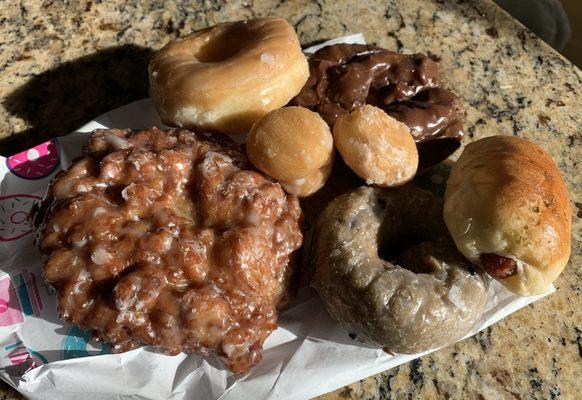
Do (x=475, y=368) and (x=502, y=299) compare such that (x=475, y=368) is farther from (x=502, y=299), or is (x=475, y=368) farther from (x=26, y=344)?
(x=26, y=344)

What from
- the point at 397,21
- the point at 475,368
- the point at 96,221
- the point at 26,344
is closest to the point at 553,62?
the point at 397,21

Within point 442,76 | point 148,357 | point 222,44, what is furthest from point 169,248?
point 442,76

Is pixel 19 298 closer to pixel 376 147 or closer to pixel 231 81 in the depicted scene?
pixel 231 81

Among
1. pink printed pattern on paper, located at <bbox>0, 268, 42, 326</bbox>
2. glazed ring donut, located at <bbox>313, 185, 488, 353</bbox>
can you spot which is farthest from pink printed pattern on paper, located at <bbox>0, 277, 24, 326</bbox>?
glazed ring donut, located at <bbox>313, 185, 488, 353</bbox>

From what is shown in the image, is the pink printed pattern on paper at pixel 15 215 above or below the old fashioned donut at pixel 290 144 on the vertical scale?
below

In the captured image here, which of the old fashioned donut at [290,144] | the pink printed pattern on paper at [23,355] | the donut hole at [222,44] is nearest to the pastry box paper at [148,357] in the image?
the pink printed pattern on paper at [23,355]

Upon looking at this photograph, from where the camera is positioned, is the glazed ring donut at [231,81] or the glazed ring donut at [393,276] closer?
the glazed ring donut at [393,276]

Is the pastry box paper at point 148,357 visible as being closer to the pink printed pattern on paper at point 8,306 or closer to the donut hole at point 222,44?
the pink printed pattern on paper at point 8,306
